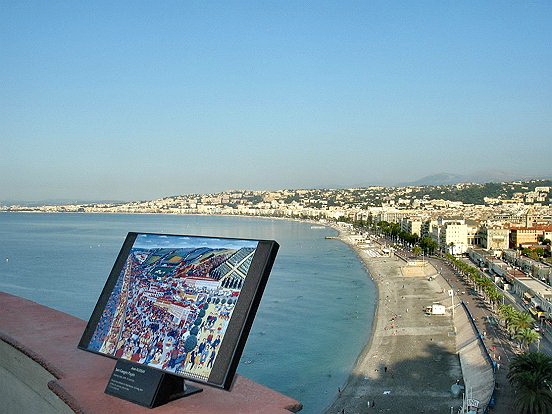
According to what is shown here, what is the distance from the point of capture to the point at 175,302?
3.04m

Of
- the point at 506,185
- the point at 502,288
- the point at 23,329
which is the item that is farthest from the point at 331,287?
the point at 506,185

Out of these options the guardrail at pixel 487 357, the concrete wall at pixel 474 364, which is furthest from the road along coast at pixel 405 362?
the guardrail at pixel 487 357

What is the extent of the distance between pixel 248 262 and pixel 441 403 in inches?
420

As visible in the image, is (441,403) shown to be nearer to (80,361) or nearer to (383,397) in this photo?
(383,397)

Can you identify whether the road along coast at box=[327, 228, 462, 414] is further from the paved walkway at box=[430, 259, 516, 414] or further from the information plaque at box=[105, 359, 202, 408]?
the information plaque at box=[105, 359, 202, 408]

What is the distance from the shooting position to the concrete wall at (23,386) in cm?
324

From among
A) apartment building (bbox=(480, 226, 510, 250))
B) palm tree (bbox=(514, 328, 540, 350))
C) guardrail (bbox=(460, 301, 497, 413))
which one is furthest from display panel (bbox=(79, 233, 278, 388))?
apartment building (bbox=(480, 226, 510, 250))

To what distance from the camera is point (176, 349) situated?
288cm

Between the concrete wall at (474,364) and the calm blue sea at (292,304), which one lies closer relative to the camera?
the concrete wall at (474,364)

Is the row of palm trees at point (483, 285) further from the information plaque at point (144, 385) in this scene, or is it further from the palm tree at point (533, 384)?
the information plaque at point (144, 385)

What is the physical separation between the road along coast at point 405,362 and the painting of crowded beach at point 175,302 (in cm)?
946

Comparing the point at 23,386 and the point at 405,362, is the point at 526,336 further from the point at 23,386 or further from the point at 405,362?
the point at 23,386

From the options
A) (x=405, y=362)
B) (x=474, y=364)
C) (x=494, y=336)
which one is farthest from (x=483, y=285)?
(x=474, y=364)

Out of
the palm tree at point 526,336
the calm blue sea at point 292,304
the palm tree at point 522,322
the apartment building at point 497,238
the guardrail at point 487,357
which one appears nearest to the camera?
the guardrail at point 487,357
